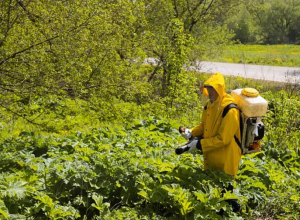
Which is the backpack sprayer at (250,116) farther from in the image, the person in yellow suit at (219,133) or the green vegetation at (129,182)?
the green vegetation at (129,182)

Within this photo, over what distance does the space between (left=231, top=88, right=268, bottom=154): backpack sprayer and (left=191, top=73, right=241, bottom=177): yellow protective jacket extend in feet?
0.31

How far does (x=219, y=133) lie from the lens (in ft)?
16.7

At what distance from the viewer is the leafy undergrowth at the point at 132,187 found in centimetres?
478

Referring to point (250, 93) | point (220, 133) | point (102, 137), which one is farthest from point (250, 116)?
point (102, 137)

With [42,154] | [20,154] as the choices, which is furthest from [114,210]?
[42,154]

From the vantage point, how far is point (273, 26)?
59875 millimetres

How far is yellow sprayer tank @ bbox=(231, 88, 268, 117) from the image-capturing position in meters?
4.99

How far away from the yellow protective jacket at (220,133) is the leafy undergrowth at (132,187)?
0.69ft

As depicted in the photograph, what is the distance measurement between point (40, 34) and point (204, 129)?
12.5 ft

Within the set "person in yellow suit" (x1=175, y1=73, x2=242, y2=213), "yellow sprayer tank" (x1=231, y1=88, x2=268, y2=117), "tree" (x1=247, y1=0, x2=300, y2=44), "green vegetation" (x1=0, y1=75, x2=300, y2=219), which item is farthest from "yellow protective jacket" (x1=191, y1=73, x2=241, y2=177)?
"tree" (x1=247, y1=0, x2=300, y2=44)

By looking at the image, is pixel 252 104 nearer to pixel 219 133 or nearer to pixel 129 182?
pixel 219 133

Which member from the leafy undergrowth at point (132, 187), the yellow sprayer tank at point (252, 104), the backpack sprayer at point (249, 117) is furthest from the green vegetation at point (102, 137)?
the yellow sprayer tank at point (252, 104)

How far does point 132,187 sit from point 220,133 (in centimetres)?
136

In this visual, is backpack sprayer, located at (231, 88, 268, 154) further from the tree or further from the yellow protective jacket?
the tree
